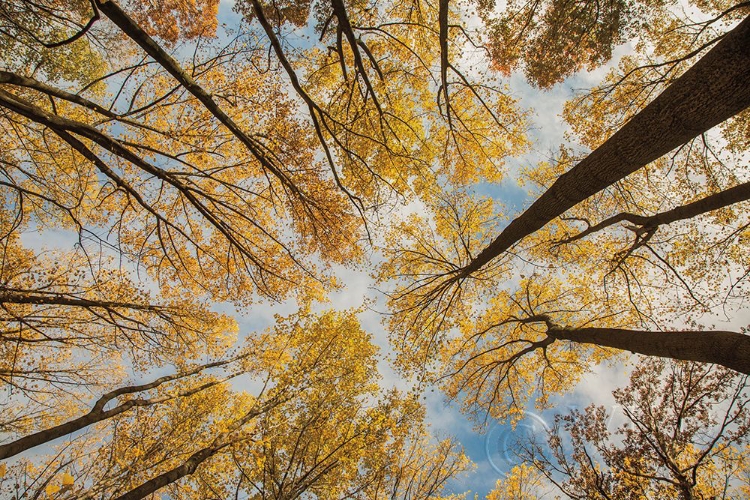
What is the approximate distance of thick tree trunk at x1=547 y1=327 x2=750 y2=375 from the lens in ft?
9.95

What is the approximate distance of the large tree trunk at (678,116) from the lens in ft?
7.86

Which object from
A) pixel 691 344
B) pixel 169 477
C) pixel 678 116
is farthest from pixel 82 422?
pixel 678 116

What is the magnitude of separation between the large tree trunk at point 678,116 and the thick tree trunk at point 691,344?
1.84m

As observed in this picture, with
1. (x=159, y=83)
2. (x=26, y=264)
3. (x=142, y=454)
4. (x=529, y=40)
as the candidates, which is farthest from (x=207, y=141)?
(x=142, y=454)

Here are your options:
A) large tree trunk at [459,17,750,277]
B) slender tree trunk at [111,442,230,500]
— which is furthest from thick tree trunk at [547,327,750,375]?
slender tree trunk at [111,442,230,500]

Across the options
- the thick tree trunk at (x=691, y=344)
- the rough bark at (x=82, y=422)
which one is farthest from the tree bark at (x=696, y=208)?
the rough bark at (x=82, y=422)

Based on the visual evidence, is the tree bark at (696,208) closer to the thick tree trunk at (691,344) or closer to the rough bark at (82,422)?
the thick tree trunk at (691,344)

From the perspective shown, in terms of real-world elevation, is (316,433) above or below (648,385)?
above

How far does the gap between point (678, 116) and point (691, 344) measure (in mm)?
2380

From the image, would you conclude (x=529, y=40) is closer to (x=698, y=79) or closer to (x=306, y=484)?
(x=698, y=79)

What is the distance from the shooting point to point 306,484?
5.46 meters

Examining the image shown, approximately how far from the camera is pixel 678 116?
275 cm

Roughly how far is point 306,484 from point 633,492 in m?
5.27

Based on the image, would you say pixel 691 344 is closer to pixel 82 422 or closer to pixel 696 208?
pixel 696 208
